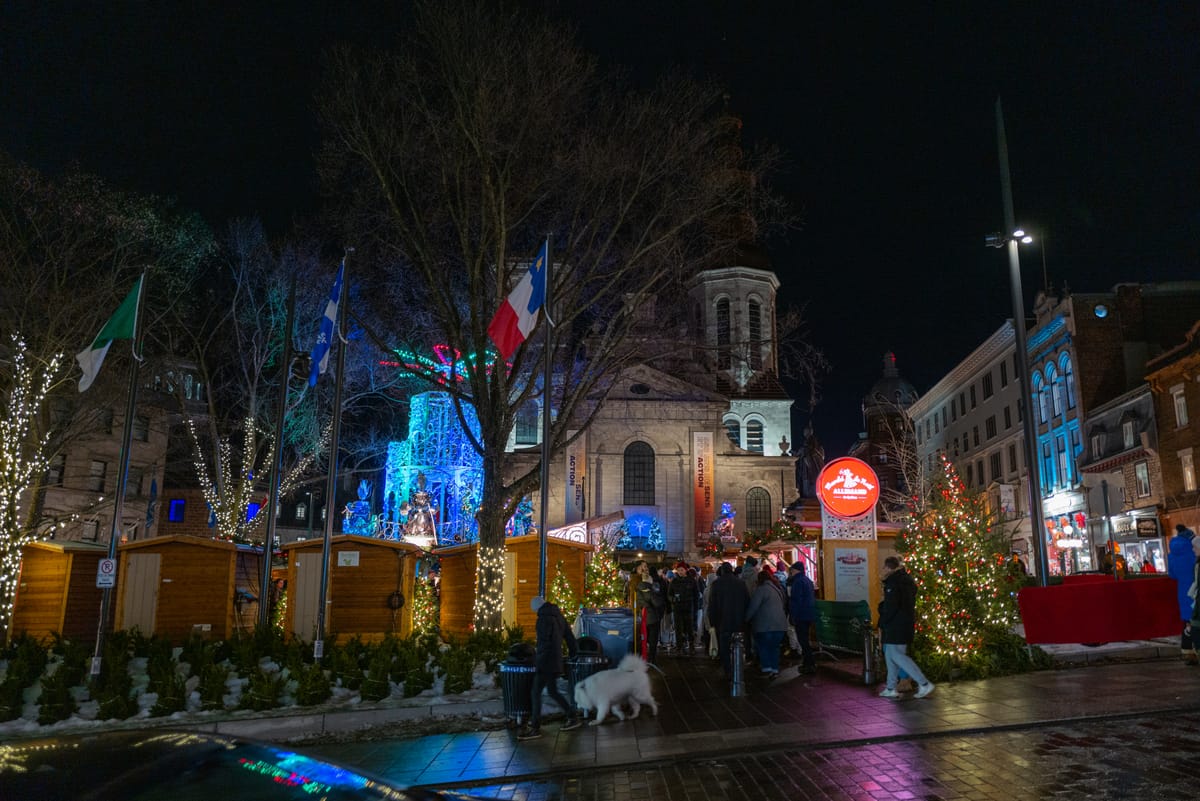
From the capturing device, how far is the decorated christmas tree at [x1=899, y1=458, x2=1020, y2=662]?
39.9ft

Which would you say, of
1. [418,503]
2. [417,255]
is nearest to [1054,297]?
[418,503]

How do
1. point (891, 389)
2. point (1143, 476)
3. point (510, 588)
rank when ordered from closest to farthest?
point (510, 588), point (1143, 476), point (891, 389)

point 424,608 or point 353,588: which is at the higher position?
point 353,588

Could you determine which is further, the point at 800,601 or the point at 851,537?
the point at 851,537

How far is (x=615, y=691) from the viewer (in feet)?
33.0

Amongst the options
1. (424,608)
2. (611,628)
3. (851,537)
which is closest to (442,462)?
(424,608)

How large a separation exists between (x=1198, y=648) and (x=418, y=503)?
82.0 ft

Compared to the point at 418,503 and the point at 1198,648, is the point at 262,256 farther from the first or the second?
the point at 1198,648

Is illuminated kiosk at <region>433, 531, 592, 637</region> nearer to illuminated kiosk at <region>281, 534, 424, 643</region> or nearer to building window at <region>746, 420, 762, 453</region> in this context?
illuminated kiosk at <region>281, 534, 424, 643</region>

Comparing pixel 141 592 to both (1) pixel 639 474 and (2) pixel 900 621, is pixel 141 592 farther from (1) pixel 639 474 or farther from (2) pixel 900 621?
(1) pixel 639 474

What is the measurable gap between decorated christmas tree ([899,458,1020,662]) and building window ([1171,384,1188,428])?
79.6 ft

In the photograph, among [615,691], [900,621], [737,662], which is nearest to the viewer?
[615,691]

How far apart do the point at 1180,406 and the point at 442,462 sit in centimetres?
3198

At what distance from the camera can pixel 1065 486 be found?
1613 inches
